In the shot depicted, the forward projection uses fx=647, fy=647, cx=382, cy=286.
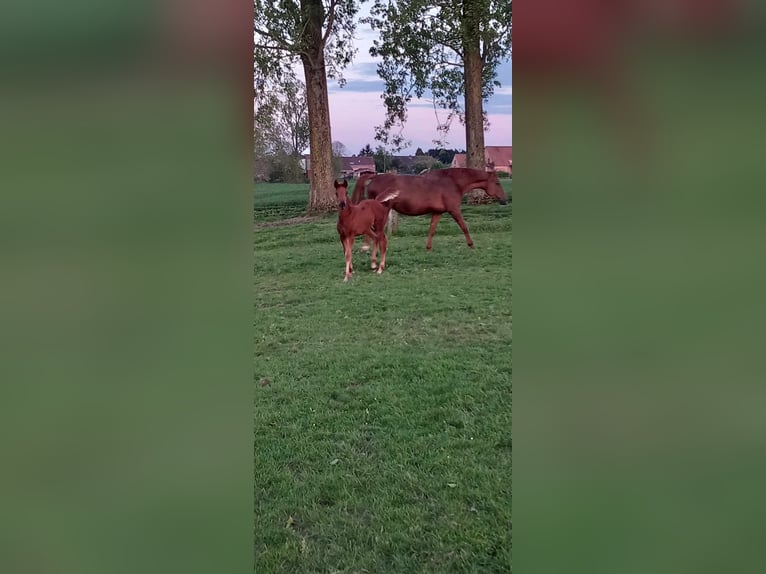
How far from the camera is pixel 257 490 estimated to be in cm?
237

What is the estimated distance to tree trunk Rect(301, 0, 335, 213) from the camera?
8523mm

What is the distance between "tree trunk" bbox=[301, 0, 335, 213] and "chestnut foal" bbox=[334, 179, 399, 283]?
2.94m

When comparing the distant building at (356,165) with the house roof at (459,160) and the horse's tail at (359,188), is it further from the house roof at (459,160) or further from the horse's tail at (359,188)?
the house roof at (459,160)

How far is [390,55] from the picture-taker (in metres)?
8.86

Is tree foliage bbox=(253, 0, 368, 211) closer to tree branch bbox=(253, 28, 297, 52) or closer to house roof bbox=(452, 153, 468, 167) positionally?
tree branch bbox=(253, 28, 297, 52)

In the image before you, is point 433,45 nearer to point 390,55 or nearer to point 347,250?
point 390,55

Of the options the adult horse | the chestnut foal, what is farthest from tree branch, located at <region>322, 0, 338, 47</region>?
the chestnut foal

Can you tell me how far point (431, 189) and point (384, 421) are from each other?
4.48 metres

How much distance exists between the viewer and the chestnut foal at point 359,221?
598 centimetres

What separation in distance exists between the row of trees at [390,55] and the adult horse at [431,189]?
157 centimetres

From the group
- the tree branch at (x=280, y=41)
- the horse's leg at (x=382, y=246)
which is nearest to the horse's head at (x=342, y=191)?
the horse's leg at (x=382, y=246)

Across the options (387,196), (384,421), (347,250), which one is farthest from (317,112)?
(384,421)
